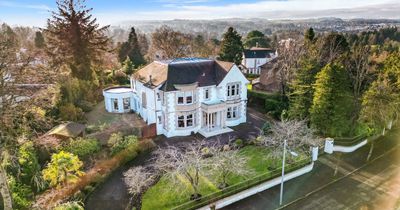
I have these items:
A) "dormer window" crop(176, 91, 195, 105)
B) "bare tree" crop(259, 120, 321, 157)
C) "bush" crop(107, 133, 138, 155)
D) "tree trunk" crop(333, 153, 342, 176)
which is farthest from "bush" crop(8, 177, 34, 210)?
"tree trunk" crop(333, 153, 342, 176)

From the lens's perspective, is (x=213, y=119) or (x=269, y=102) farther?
(x=269, y=102)

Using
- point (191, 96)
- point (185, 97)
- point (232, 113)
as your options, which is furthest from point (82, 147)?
point (232, 113)

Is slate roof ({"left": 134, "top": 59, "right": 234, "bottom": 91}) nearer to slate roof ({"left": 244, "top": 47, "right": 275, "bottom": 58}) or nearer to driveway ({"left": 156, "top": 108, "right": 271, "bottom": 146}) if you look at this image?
driveway ({"left": 156, "top": 108, "right": 271, "bottom": 146})

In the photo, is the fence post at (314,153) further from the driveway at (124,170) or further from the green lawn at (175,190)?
the driveway at (124,170)

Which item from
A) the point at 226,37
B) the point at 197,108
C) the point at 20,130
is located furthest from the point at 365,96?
the point at 226,37

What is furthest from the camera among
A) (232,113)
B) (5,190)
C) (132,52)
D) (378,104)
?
(132,52)

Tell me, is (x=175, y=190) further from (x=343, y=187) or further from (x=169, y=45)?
(x=169, y=45)
